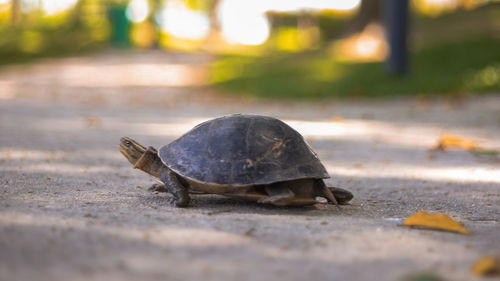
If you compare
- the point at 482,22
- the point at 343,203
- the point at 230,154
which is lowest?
the point at 343,203

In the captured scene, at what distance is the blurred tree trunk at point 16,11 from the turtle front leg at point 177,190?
24.0 metres

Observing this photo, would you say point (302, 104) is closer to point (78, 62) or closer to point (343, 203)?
point (343, 203)

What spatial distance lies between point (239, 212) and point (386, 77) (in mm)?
11774

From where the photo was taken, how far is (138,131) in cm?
885

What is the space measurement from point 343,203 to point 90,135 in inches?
198

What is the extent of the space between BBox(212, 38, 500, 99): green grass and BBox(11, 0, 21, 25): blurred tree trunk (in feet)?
42.4

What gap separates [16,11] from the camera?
2556cm

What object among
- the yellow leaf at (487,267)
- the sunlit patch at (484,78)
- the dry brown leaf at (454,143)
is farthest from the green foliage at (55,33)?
the yellow leaf at (487,267)

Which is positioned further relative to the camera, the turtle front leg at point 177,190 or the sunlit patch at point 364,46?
the sunlit patch at point 364,46

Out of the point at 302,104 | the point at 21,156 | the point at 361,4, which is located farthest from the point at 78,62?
the point at 21,156

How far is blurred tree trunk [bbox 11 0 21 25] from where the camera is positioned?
2544cm

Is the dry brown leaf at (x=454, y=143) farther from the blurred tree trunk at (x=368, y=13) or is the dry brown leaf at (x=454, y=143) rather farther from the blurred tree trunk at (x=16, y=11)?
the blurred tree trunk at (x=16, y=11)

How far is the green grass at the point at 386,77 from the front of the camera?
14086 millimetres

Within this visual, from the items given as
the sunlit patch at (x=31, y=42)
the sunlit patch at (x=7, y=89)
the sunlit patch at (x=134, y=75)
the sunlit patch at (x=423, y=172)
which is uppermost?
the sunlit patch at (x=31, y=42)
